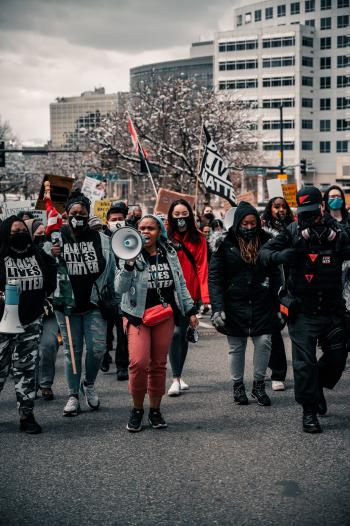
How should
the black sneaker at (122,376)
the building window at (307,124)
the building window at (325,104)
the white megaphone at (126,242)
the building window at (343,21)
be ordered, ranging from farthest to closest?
the building window at (343,21) < the building window at (325,104) < the building window at (307,124) < the black sneaker at (122,376) < the white megaphone at (126,242)

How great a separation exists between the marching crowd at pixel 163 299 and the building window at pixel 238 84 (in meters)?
84.4

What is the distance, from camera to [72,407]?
6691 mm

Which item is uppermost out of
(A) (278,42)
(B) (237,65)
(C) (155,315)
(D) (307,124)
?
(A) (278,42)

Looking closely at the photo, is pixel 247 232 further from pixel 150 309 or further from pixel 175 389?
pixel 175 389

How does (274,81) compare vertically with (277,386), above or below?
above

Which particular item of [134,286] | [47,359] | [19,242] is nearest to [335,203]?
[134,286]

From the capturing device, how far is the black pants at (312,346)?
598 centimetres

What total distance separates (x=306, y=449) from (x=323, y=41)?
91.5 metres

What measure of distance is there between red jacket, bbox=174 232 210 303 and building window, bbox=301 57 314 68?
281ft

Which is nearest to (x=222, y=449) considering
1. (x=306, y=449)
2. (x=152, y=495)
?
(x=306, y=449)

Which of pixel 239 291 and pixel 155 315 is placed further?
pixel 239 291

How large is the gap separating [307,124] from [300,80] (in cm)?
520

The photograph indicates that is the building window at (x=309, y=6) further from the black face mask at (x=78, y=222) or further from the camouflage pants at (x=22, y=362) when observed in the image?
the camouflage pants at (x=22, y=362)

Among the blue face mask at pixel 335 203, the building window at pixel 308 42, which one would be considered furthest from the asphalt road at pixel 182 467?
the building window at pixel 308 42
